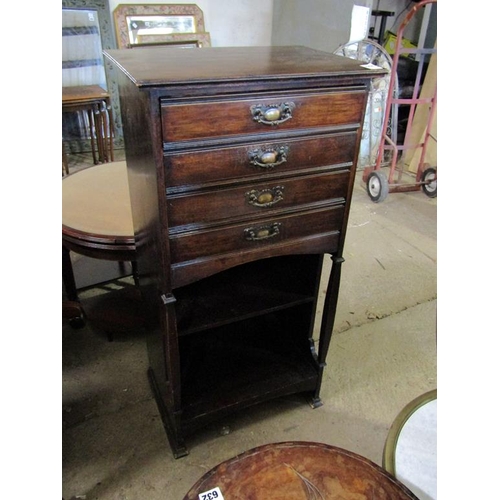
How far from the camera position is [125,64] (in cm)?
100

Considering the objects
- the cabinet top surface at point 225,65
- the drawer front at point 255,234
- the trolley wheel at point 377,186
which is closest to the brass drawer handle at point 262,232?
the drawer front at point 255,234

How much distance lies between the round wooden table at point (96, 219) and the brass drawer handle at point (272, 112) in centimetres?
75

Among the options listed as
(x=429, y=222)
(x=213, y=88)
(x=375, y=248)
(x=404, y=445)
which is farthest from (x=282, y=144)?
(x=429, y=222)

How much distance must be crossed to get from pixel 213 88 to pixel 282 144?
8.7 inches

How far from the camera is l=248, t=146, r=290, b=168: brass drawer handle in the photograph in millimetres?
1021

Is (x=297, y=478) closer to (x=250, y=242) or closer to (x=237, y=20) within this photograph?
(x=250, y=242)

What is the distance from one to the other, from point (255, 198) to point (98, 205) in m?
0.89

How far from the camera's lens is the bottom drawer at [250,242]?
108 centimetres

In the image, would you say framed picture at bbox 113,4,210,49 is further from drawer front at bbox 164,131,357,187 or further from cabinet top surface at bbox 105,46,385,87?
drawer front at bbox 164,131,357,187

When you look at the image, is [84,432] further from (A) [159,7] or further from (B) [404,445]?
(A) [159,7]

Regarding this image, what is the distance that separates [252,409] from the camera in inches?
63.7

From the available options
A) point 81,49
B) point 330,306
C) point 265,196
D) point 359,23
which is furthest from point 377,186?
point 81,49

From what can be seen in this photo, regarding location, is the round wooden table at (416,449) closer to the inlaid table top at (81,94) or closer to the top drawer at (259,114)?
the top drawer at (259,114)

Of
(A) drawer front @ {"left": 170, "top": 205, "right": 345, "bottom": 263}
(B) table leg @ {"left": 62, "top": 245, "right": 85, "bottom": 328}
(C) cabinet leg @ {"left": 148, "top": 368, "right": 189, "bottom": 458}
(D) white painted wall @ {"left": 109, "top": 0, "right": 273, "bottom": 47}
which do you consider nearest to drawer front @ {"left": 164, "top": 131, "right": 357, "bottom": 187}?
(A) drawer front @ {"left": 170, "top": 205, "right": 345, "bottom": 263}
